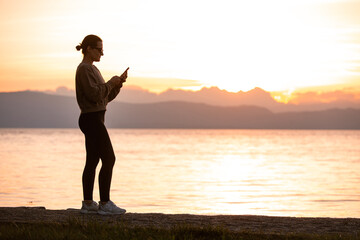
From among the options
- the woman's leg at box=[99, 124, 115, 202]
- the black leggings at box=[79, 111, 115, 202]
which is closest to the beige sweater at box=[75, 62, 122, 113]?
the black leggings at box=[79, 111, 115, 202]

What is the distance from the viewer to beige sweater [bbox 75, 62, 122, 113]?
7.83 meters

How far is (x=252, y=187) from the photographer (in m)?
26.5

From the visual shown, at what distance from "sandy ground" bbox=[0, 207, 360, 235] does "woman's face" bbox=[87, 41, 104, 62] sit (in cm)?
210

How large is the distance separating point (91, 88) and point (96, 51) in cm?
57

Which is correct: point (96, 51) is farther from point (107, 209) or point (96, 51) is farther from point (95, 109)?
point (107, 209)

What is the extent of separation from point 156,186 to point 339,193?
7.59m

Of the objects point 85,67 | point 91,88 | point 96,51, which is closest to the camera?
point 91,88

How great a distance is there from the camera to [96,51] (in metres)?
8.07

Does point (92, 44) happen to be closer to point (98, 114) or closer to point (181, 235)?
point (98, 114)

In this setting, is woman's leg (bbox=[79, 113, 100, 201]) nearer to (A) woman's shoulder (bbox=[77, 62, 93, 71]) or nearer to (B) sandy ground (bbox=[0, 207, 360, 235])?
(B) sandy ground (bbox=[0, 207, 360, 235])

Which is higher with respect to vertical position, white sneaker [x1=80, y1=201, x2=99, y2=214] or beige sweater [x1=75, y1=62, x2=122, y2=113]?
beige sweater [x1=75, y1=62, x2=122, y2=113]

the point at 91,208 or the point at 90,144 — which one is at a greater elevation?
the point at 90,144

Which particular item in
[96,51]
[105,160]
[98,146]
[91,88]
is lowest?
[105,160]

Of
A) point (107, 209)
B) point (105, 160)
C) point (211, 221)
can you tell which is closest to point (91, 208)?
point (107, 209)
